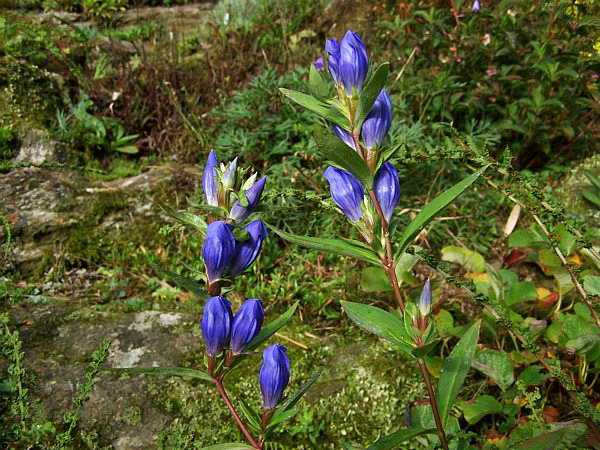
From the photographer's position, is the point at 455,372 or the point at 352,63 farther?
the point at 455,372

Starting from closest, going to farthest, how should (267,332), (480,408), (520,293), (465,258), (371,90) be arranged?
1. (371,90)
2. (267,332)
3. (480,408)
4. (520,293)
5. (465,258)

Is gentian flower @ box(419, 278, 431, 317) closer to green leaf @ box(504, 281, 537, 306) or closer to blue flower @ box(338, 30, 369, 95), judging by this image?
blue flower @ box(338, 30, 369, 95)

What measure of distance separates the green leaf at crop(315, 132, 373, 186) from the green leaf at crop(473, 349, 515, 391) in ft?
2.80

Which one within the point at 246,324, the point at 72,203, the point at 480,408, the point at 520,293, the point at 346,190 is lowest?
the point at 72,203

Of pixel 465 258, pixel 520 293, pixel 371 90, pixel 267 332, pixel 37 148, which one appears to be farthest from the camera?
pixel 37 148

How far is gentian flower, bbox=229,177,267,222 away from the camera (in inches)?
43.0

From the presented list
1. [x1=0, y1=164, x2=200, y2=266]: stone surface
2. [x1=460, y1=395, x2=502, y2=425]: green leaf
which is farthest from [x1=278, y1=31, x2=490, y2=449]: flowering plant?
[x1=0, y1=164, x2=200, y2=266]: stone surface

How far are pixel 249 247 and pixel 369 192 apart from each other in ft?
0.83

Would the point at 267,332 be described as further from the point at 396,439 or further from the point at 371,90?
the point at 371,90

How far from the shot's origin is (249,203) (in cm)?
111

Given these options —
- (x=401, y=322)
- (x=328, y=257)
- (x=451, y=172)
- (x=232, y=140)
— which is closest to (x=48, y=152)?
(x=232, y=140)

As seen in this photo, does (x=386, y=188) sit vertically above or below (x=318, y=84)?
below

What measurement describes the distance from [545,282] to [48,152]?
256cm

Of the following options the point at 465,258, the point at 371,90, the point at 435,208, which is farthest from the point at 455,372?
the point at 465,258
